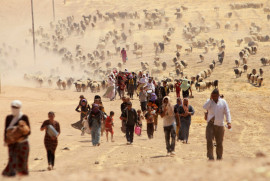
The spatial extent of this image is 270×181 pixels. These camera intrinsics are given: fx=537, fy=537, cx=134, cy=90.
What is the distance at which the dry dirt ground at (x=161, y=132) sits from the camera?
25.1ft

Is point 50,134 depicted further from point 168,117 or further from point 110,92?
point 110,92

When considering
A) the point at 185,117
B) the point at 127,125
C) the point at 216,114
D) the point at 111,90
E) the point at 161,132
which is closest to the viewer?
the point at 216,114

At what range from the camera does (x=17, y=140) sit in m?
8.36

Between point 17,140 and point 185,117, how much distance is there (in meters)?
6.86

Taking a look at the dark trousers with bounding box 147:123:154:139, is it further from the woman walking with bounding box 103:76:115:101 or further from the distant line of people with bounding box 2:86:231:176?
the woman walking with bounding box 103:76:115:101

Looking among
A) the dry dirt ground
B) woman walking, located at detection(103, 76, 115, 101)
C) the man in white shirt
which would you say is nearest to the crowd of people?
the man in white shirt

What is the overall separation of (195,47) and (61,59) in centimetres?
1421

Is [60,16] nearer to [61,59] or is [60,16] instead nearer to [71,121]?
[61,59]

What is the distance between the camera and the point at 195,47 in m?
52.3

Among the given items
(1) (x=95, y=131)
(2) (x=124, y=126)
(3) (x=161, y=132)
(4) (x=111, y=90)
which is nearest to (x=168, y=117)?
(1) (x=95, y=131)

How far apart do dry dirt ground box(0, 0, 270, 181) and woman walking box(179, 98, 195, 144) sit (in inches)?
13.2

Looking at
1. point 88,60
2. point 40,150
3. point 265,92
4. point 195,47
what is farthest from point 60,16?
point 40,150

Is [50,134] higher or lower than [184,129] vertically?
higher

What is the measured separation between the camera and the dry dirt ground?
25.1ft
